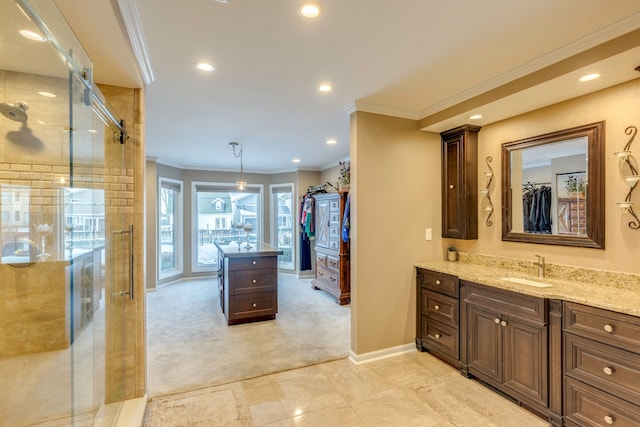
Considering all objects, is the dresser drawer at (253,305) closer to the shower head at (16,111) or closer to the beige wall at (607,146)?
the shower head at (16,111)

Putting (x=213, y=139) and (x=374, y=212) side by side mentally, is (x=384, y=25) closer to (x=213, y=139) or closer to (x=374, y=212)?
(x=374, y=212)

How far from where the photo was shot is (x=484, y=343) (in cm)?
248

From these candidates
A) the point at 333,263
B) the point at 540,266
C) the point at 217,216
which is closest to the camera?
the point at 540,266

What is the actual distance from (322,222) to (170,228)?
3.27m

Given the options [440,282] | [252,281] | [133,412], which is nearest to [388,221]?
[440,282]

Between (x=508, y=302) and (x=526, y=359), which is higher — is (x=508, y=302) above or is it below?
above

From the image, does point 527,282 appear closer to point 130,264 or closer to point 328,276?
point 130,264

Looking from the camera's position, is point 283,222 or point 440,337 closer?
point 440,337

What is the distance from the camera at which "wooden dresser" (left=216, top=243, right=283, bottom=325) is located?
12.8ft

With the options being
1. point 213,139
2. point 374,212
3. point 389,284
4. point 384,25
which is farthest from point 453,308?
point 213,139

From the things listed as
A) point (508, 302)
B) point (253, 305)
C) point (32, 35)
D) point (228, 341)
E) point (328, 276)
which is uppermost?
point (32, 35)

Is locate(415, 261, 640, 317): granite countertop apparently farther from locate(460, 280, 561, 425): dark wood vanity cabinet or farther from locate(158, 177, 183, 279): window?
locate(158, 177, 183, 279): window

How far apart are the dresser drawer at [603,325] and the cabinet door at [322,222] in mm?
3704

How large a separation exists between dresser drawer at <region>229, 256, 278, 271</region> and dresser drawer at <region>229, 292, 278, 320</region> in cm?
38
